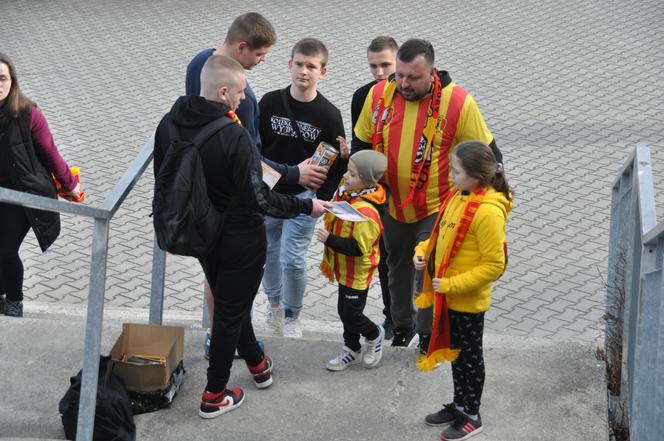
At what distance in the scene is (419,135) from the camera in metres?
5.05

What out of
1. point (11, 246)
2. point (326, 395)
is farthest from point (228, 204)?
point (11, 246)

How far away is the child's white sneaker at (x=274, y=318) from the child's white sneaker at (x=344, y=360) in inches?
43.6

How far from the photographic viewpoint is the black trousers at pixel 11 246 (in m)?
5.81

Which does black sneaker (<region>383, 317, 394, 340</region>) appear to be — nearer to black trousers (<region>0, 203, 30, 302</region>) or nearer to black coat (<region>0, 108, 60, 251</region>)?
black coat (<region>0, 108, 60, 251</region>)

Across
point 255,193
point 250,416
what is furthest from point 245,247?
point 250,416

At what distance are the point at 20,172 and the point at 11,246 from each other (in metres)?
0.50

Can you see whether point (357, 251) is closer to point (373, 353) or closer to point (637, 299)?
Result: point (373, 353)

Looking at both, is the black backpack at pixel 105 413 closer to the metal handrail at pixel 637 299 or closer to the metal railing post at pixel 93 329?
the metal railing post at pixel 93 329

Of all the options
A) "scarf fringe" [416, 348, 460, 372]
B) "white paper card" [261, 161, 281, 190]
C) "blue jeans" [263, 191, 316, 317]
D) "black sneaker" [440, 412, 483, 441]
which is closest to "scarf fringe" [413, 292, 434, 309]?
"scarf fringe" [416, 348, 460, 372]

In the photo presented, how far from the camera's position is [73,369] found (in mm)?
4883

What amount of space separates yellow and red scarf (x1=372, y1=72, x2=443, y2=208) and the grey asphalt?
2.79 feet

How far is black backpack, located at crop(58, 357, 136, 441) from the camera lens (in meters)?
4.21

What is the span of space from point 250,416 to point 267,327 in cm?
163

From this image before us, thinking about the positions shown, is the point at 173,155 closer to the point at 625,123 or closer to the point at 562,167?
the point at 562,167
